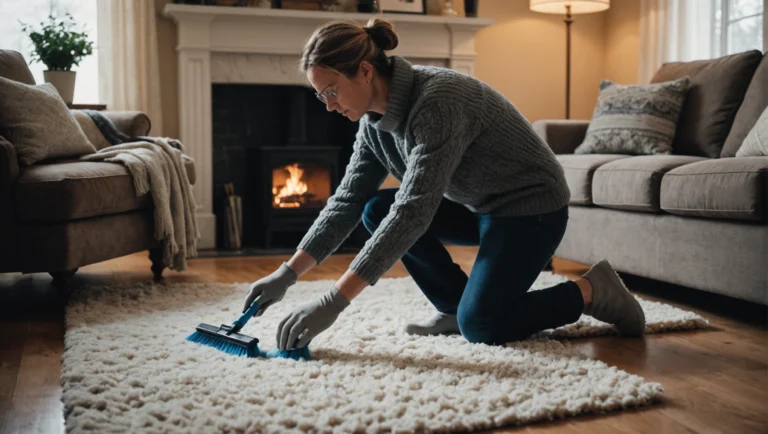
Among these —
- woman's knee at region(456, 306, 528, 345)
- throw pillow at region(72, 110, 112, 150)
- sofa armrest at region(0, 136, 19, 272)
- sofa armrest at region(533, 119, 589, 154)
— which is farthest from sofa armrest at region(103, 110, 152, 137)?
woman's knee at region(456, 306, 528, 345)

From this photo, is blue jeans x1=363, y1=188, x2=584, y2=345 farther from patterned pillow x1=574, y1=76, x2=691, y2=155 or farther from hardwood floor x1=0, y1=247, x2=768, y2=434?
patterned pillow x1=574, y1=76, x2=691, y2=155

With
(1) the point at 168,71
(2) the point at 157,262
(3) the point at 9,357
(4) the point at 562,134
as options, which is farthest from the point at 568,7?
(3) the point at 9,357

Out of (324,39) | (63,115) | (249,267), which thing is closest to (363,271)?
(324,39)

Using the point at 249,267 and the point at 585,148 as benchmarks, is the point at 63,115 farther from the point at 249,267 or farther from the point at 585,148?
the point at 585,148

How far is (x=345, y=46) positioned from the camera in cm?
173

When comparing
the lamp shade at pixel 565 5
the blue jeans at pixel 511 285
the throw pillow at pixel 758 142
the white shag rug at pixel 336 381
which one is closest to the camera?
the white shag rug at pixel 336 381

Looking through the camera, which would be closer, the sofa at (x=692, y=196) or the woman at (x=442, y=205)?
the woman at (x=442, y=205)

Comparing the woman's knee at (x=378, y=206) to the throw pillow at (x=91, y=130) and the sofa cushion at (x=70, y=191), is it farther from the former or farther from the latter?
the throw pillow at (x=91, y=130)

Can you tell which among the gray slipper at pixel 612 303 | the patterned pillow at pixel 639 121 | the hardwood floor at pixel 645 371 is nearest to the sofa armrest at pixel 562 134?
the patterned pillow at pixel 639 121

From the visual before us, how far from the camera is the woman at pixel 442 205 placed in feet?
5.64

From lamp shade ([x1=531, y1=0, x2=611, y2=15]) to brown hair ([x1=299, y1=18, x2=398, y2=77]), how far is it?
292 centimetres

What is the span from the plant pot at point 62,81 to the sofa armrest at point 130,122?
50 cm

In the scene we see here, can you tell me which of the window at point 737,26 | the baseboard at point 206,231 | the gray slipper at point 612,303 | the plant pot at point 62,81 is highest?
the window at point 737,26

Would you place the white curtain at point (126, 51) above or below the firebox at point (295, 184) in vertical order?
above
